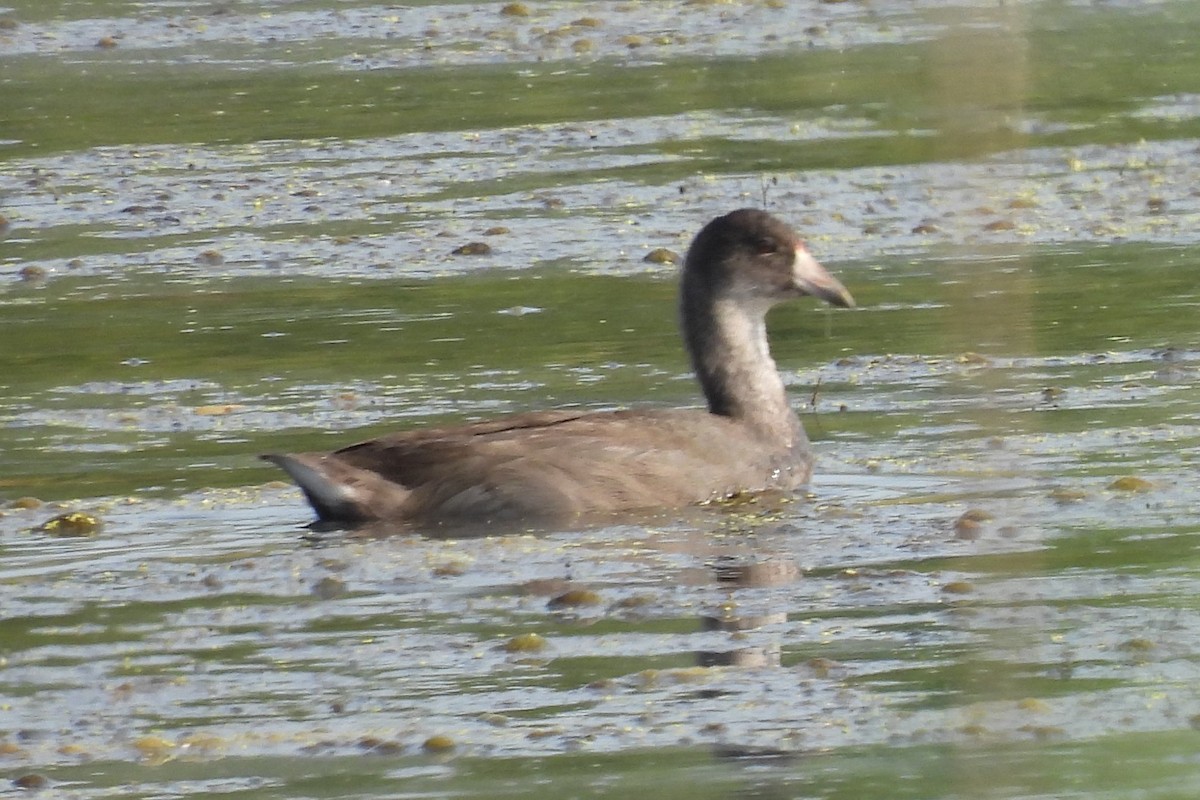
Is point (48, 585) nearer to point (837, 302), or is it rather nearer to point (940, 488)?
point (940, 488)

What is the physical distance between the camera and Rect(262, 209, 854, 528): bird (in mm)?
8164

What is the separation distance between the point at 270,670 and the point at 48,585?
1271mm

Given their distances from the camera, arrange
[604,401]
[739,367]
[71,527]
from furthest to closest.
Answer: [604,401], [739,367], [71,527]

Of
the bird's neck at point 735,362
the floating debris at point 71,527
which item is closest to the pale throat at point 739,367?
the bird's neck at point 735,362

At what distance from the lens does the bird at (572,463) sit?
816 centimetres

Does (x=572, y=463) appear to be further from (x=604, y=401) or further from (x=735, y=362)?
(x=604, y=401)

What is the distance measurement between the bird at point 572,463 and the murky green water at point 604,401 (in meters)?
0.18

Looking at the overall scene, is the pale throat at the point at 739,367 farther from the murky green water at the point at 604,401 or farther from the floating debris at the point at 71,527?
the floating debris at the point at 71,527

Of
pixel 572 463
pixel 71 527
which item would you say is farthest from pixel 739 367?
pixel 71 527

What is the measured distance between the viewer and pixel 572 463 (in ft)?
27.3

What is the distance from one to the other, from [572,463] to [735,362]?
113cm

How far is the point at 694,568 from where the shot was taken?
7.35 meters

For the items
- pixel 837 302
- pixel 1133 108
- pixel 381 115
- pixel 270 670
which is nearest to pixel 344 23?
pixel 381 115

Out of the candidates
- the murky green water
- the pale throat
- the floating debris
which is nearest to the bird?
the pale throat
